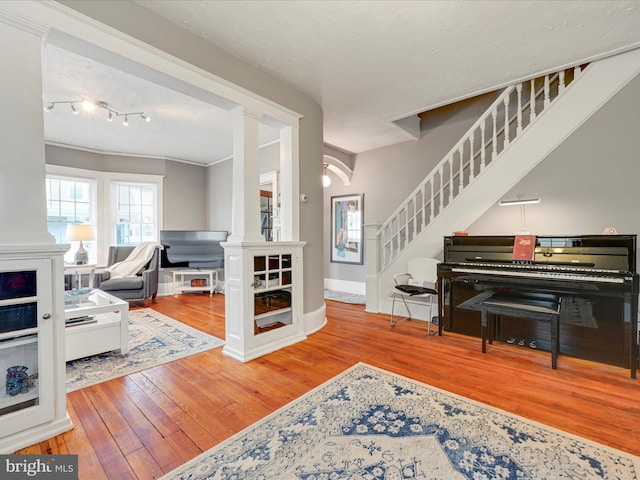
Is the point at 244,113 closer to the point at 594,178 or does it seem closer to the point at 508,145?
the point at 508,145

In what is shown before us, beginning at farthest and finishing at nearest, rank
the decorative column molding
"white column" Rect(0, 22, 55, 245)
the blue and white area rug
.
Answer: the decorative column molding
"white column" Rect(0, 22, 55, 245)
the blue and white area rug

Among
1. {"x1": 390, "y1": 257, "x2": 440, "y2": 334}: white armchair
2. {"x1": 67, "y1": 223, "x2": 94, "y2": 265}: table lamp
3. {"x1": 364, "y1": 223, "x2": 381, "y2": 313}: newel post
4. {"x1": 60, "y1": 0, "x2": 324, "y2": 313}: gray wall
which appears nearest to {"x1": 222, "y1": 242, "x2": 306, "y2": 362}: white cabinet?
{"x1": 60, "y1": 0, "x2": 324, "y2": 313}: gray wall

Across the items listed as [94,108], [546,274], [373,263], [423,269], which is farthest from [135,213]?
[546,274]

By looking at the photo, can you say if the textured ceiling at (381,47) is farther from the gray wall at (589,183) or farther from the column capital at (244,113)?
the gray wall at (589,183)

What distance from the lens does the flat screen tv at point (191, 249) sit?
18.6 ft

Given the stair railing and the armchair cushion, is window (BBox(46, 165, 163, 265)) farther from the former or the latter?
the stair railing

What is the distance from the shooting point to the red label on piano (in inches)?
114

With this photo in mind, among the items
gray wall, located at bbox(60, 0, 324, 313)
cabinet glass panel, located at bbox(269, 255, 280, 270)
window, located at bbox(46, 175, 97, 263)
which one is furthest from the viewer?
window, located at bbox(46, 175, 97, 263)

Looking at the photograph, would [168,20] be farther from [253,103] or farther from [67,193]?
[67,193]

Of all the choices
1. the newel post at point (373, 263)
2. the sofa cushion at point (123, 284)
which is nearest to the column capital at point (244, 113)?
the newel post at point (373, 263)

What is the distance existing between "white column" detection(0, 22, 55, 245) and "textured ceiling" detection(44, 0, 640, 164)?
85cm

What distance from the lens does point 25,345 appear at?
1621 millimetres

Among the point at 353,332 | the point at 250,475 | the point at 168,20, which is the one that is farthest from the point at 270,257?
the point at 168,20

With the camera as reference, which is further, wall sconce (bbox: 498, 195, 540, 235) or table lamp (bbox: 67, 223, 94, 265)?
table lamp (bbox: 67, 223, 94, 265)
